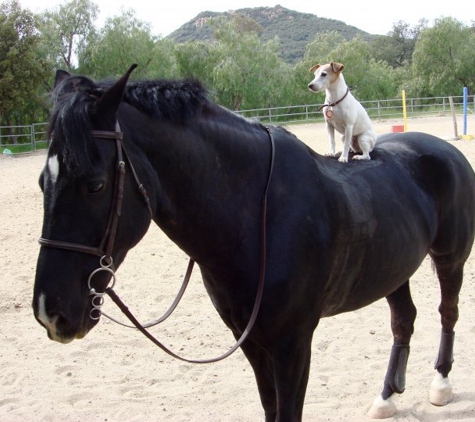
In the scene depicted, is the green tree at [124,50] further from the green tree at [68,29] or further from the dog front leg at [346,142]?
the dog front leg at [346,142]

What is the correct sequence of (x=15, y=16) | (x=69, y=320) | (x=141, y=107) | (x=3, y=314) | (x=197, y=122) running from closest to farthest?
(x=69, y=320), (x=141, y=107), (x=197, y=122), (x=3, y=314), (x=15, y=16)

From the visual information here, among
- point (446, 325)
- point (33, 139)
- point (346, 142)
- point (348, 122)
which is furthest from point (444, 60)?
point (346, 142)

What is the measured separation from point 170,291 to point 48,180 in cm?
414

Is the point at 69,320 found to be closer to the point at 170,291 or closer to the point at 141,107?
the point at 141,107

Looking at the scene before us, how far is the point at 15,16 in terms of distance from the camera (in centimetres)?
2681

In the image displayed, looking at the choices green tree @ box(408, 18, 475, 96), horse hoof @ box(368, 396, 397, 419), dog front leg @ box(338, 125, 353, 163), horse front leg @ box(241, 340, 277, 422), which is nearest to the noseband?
horse front leg @ box(241, 340, 277, 422)

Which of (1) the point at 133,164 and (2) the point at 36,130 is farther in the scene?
(2) the point at 36,130

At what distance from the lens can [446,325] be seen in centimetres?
379

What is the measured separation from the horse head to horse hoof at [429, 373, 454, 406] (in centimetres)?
259

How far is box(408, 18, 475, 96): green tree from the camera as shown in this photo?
42.5m

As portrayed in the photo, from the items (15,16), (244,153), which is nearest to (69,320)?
(244,153)

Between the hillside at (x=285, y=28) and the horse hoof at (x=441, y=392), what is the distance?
343ft

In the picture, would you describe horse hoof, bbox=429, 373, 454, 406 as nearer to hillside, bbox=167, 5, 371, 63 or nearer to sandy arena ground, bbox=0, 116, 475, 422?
sandy arena ground, bbox=0, 116, 475, 422

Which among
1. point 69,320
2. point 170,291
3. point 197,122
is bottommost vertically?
point 170,291
